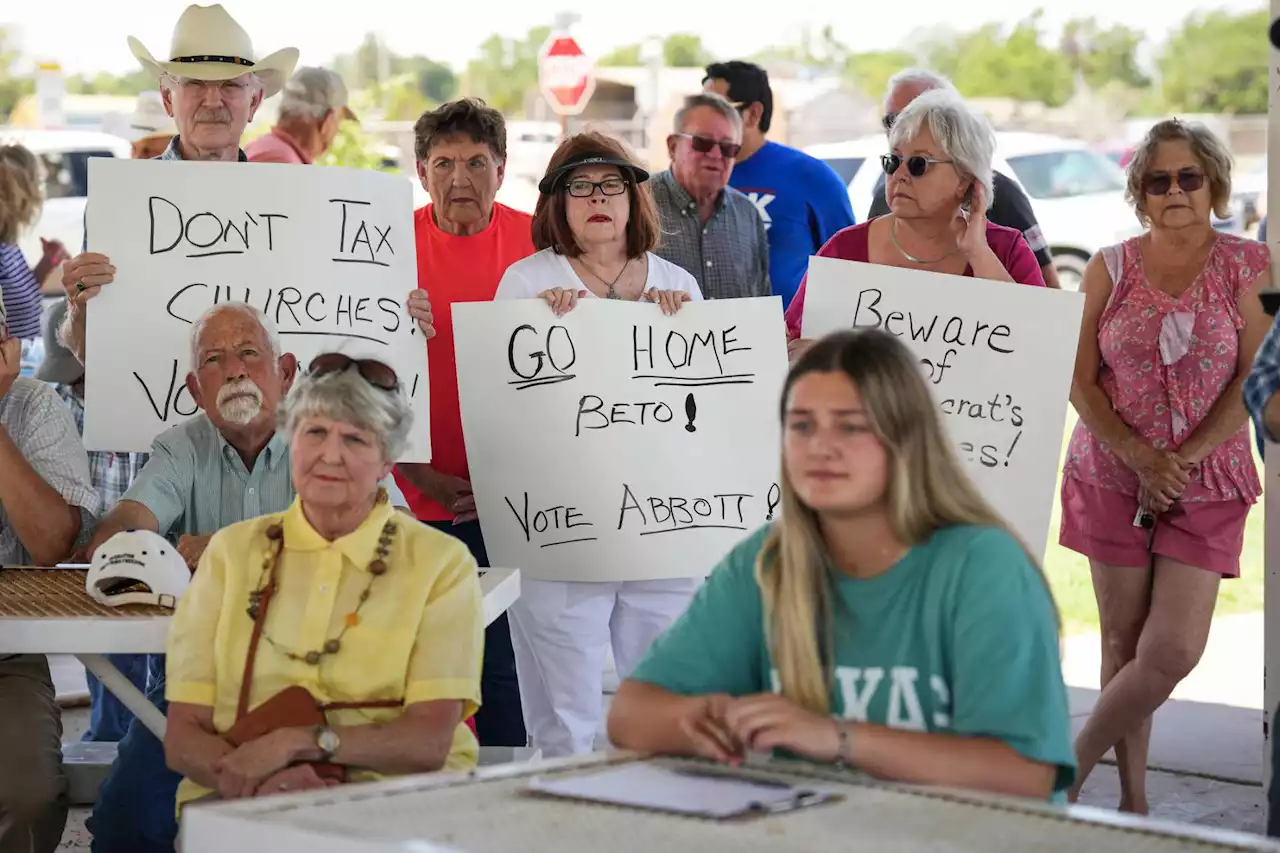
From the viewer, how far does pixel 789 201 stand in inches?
219

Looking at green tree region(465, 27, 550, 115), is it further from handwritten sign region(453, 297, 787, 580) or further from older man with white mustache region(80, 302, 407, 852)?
older man with white mustache region(80, 302, 407, 852)

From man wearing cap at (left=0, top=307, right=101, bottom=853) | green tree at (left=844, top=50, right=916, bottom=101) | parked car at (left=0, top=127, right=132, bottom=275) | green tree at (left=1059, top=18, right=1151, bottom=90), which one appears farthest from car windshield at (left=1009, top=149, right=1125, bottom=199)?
green tree at (left=1059, top=18, right=1151, bottom=90)

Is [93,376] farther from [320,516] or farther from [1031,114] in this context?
[1031,114]

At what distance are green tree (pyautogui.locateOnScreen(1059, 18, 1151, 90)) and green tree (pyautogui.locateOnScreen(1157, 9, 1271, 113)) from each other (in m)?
0.54

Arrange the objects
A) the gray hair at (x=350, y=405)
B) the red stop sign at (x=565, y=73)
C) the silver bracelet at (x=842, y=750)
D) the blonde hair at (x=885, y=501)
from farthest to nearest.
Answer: the red stop sign at (x=565, y=73), the gray hair at (x=350, y=405), the blonde hair at (x=885, y=501), the silver bracelet at (x=842, y=750)

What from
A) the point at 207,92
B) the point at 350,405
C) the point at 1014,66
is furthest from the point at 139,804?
the point at 1014,66

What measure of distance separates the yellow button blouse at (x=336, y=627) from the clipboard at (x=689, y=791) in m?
0.77

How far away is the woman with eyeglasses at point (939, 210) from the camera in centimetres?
412

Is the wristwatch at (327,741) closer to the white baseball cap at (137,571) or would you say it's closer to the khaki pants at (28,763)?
the white baseball cap at (137,571)

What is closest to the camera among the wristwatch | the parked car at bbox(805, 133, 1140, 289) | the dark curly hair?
the wristwatch

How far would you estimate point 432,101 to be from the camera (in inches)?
1262

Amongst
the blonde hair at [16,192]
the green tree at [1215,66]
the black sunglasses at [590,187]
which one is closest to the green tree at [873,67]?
the green tree at [1215,66]

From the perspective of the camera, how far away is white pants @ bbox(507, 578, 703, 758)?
419 centimetres

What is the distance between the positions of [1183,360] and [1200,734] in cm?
168
